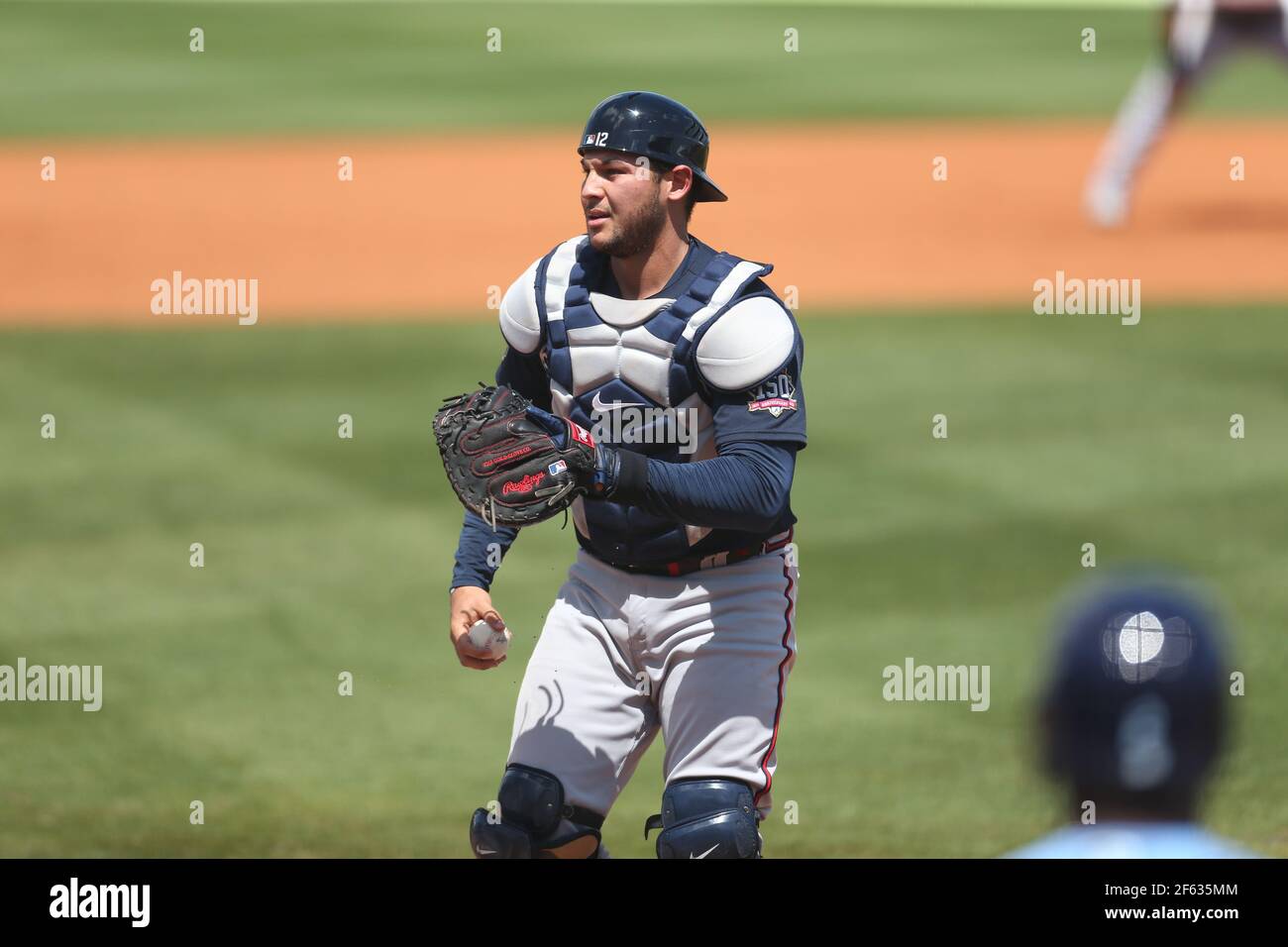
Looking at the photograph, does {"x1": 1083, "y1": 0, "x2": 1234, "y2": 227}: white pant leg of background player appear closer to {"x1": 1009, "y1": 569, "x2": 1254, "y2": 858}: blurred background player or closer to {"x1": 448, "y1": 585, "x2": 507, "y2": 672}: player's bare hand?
{"x1": 448, "y1": 585, "x2": 507, "y2": 672}: player's bare hand

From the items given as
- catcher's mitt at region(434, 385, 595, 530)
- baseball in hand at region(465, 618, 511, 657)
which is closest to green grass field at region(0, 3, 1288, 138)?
baseball in hand at region(465, 618, 511, 657)

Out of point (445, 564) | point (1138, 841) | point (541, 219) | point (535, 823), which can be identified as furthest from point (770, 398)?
point (541, 219)

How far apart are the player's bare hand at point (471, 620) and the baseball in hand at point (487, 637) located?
0.5 inches

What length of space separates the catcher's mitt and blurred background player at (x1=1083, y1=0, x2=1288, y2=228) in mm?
13448

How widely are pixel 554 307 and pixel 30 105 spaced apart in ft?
70.4

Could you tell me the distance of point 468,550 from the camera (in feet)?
18.3

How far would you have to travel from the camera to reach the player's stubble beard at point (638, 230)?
5191mm

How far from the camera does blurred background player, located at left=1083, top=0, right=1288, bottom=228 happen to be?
1702 centimetres

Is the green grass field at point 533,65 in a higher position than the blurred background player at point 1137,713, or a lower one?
higher

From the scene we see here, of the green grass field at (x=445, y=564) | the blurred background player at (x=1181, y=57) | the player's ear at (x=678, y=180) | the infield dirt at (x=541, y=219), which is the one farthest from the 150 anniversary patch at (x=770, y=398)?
the blurred background player at (x=1181, y=57)

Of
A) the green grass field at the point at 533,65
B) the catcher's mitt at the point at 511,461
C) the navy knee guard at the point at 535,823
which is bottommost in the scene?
the navy knee guard at the point at 535,823

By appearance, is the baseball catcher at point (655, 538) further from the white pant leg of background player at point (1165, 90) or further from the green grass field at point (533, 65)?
the green grass field at point (533, 65)

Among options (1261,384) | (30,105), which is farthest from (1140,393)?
(30,105)

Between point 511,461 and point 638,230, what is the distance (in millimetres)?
840
